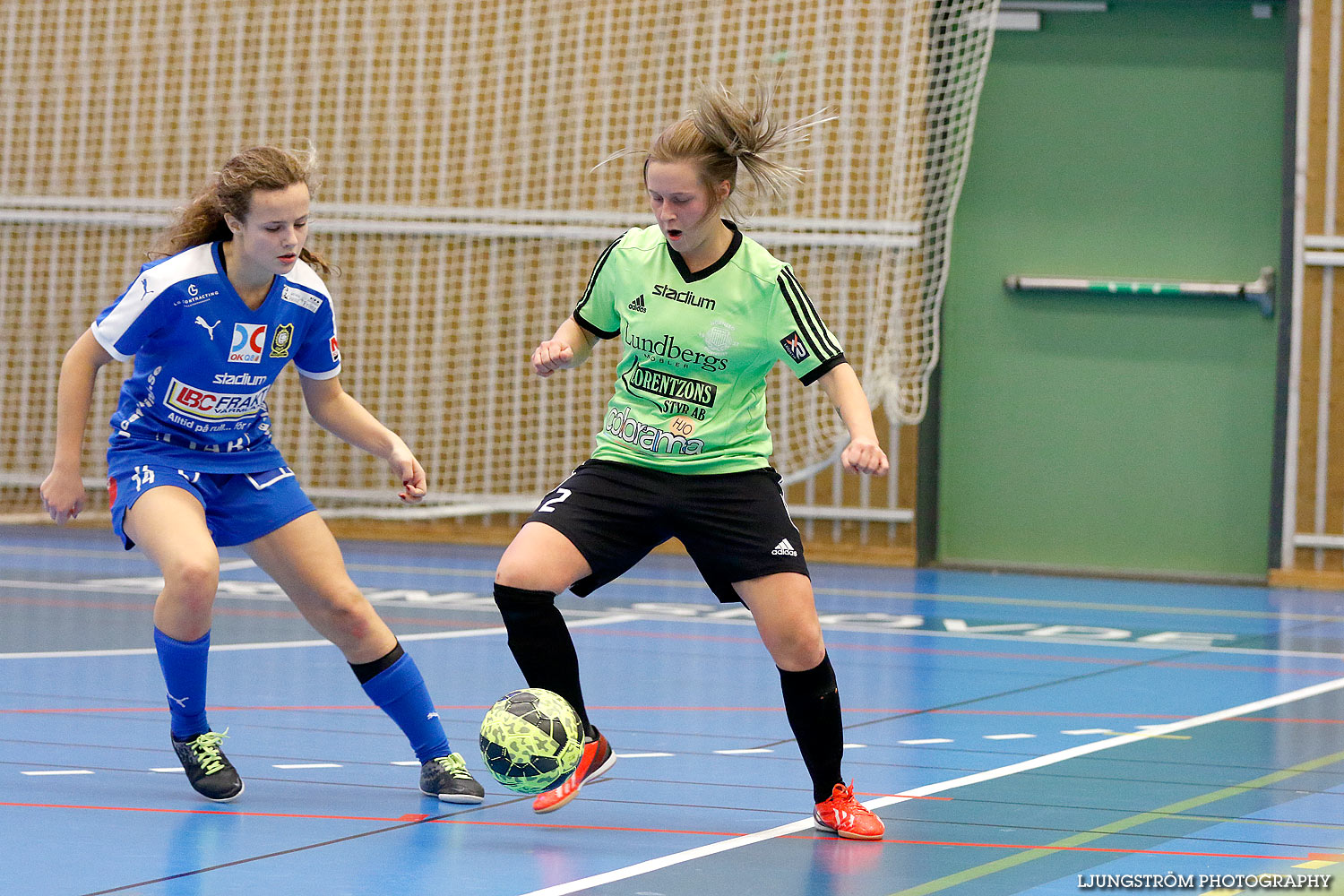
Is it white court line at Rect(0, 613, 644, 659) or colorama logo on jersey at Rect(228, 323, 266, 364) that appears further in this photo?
white court line at Rect(0, 613, 644, 659)

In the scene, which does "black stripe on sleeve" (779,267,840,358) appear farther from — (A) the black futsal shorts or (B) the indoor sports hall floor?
(B) the indoor sports hall floor

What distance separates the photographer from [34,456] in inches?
504

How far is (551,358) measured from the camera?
417 centimetres

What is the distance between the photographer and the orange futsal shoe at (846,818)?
4.08 metres

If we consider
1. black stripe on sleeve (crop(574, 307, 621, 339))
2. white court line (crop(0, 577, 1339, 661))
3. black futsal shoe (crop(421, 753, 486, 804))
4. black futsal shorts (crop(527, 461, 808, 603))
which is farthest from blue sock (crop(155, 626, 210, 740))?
white court line (crop(0, 577, 1339, 661))

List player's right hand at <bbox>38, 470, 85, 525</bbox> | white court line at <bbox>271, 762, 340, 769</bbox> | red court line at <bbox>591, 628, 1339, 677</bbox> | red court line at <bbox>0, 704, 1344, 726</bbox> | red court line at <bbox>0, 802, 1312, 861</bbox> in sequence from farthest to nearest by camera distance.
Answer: red court line at <bbox>591, 628, 1339, 677</bbox>, red court line at <bbox>0, 704, 1344, 726</bbox>, white court line at <bbox>271, 762, 340, 769</bbox>, player's right hand at <bbox>38, 470, 85, 525</bbox>, red court line at <bbox>0, 802, 1312, 861</bbox>

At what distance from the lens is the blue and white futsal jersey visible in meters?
4.41

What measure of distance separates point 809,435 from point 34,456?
5.41 metres

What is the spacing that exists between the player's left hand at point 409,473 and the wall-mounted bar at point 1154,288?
739 cm

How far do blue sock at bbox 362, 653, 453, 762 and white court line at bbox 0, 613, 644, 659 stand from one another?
2.40 m

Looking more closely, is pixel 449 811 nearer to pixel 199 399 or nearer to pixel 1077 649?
pixel 199 399

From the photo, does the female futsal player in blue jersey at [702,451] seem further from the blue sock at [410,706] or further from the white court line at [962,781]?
the blue sock at [410,706]

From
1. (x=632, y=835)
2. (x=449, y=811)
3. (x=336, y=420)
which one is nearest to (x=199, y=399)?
(x=336, y=420)

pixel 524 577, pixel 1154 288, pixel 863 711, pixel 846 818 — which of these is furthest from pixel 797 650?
pixel 1154 288
